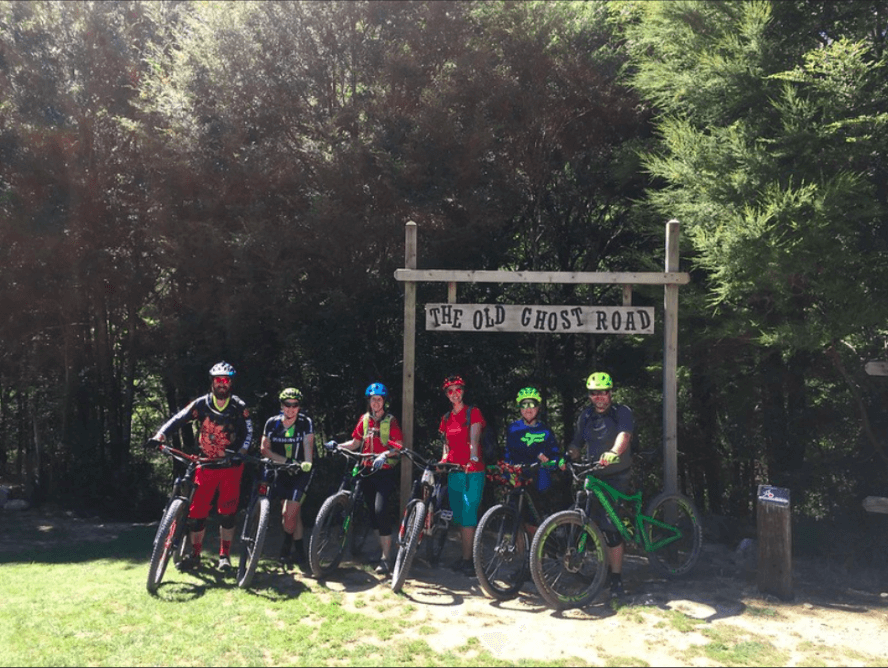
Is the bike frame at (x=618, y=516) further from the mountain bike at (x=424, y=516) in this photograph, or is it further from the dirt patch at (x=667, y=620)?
the mountain bike at (x=424, y=516)

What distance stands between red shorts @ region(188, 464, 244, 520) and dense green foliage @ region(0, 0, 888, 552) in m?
2.84

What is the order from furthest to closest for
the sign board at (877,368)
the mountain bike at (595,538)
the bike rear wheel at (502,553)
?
1. the sign board at (877,368)
2. the bike rear wheel at (502,553)
3. the mountain bike at (595,538)

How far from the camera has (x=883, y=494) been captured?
7.97m

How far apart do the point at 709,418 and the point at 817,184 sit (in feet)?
13.5

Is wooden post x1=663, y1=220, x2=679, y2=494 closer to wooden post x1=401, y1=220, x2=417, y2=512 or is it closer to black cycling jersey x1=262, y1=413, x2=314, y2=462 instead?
wooden post x1=401, y1=220, x2=417, y2=512

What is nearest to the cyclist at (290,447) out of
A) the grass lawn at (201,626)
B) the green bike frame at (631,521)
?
the grass lawn at (201,626)

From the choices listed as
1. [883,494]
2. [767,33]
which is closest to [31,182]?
[767,33]

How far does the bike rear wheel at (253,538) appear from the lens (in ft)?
21.5

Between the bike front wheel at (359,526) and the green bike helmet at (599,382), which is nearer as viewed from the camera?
the green bike helmet at (599,382)

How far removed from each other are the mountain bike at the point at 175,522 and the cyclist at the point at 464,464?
1.91m

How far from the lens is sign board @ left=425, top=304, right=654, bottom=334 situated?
292 inches

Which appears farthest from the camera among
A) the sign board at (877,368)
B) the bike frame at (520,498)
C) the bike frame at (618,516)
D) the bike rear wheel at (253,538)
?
the sign board at (877,368)

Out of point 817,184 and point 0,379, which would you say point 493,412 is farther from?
point 0,379

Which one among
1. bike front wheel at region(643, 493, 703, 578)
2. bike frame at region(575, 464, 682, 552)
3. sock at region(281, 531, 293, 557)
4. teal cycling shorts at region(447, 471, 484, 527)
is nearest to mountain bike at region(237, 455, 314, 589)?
sock at region(281, 531, 293, 557)
